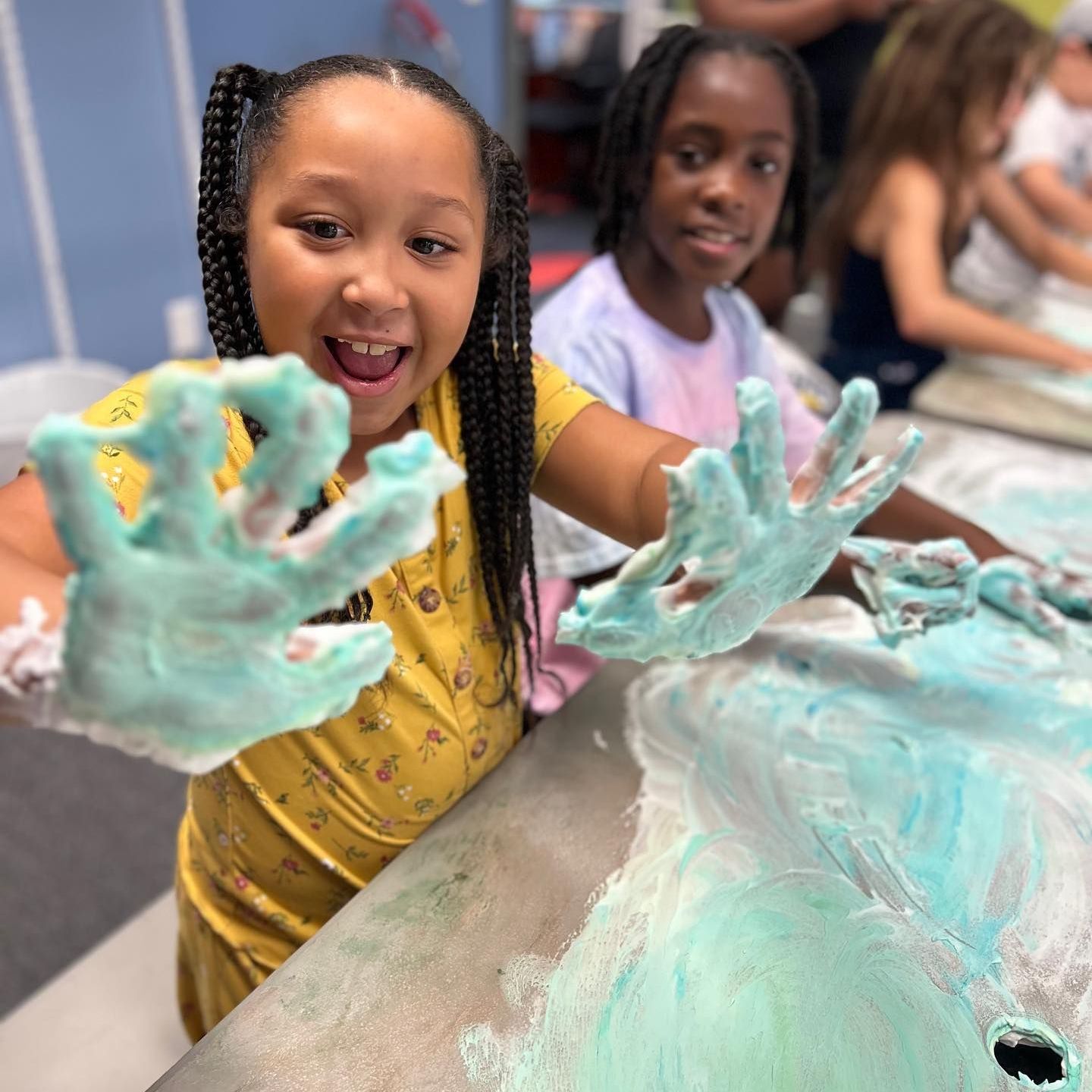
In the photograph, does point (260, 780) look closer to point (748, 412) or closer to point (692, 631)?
point (692, 631)

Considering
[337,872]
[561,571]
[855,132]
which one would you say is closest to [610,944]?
[337,872]

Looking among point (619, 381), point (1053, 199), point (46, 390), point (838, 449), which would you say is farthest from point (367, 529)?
point (1053, 199)

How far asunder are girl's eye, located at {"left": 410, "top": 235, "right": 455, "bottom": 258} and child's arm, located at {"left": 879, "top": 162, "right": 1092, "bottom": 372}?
1388mm

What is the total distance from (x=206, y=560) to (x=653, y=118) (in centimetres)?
92

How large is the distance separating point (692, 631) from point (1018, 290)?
193 cm

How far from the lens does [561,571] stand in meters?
1.03

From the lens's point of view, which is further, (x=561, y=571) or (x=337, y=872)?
(x=561, y=571)

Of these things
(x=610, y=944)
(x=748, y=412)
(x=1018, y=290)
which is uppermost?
(x=748, y=412)

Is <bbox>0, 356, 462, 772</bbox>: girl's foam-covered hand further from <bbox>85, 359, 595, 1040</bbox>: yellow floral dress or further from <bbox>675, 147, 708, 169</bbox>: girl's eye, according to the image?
<bbox>675, 147, 708, 169</bbox>: girl's eye

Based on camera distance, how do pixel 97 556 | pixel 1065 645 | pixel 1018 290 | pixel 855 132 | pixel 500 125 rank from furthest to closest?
pixel 500 125 < pixel 1018 290 < pixel 855 132 < pixel 1065 645 < pixel 97 556

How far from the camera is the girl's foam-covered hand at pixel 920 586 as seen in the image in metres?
0.86

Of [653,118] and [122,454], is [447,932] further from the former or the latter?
[653,118]

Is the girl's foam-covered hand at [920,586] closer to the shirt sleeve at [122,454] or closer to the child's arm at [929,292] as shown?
the shirt sleeve at [122,454]

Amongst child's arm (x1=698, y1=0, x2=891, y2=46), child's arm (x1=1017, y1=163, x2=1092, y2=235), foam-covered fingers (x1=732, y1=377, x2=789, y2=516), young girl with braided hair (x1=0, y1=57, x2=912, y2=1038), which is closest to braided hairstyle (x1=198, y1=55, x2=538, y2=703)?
young girl with braided hair (x1=0, y1=57, x2=912, y2=1038)
